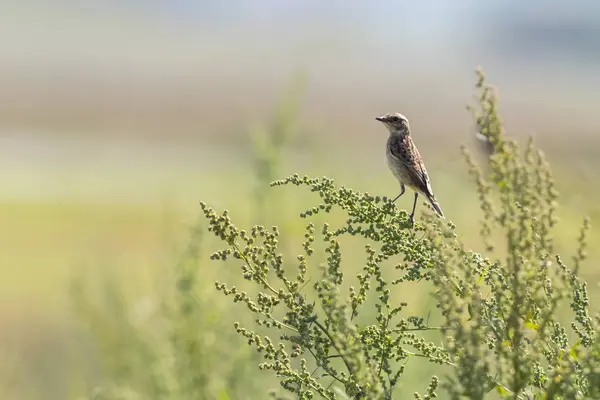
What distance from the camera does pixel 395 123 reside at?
5.07 m

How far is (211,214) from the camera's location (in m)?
2.26

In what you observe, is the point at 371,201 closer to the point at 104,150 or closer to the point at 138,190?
the point at 138,190

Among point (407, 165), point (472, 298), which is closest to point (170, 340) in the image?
point (407, 165)

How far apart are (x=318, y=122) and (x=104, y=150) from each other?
78594 mm

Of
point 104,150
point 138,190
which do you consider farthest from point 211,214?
point 104,150

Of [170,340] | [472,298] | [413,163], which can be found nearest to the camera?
[472,298]

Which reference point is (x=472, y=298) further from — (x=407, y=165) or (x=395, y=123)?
(x=395, y=123)

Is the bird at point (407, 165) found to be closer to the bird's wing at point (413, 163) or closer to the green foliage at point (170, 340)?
the bird's wing at point (413, 163)

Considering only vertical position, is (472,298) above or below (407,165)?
below

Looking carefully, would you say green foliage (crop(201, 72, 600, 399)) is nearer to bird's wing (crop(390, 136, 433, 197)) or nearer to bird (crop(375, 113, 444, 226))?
bird (crop(375, 113, 444, 226))

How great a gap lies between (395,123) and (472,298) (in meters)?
3.01

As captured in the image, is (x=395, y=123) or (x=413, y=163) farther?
(x=395, y=123)

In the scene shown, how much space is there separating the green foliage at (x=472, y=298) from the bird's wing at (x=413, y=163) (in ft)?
5.84

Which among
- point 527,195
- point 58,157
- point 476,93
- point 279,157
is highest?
point 58,157
